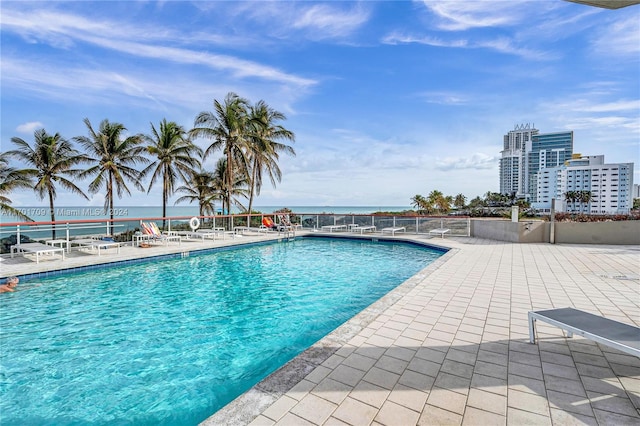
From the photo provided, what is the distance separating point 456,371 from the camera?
248cm

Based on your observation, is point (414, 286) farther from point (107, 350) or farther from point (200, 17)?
point (200, 17)

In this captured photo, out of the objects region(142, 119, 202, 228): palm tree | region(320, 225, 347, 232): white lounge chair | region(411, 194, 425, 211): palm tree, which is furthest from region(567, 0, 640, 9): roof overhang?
region(411, 194, 425, 211): palm tree

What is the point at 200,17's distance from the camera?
30.2 feet

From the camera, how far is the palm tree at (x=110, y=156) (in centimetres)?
1705

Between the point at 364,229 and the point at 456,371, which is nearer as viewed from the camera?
the point at 456,371

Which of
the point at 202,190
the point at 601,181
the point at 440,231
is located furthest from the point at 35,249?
the point at 601,181

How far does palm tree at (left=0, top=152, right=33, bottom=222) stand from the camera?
493 inches

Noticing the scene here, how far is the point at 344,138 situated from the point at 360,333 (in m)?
Result: 19.1

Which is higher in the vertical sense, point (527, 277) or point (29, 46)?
point (29, 46)

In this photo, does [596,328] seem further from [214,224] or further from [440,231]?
[214,224]

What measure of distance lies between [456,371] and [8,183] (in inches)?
708

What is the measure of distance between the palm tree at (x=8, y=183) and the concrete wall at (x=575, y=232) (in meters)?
19.8

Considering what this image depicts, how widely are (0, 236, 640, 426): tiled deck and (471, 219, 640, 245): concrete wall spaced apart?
6.33m

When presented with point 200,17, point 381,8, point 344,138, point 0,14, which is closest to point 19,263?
point 0,14
